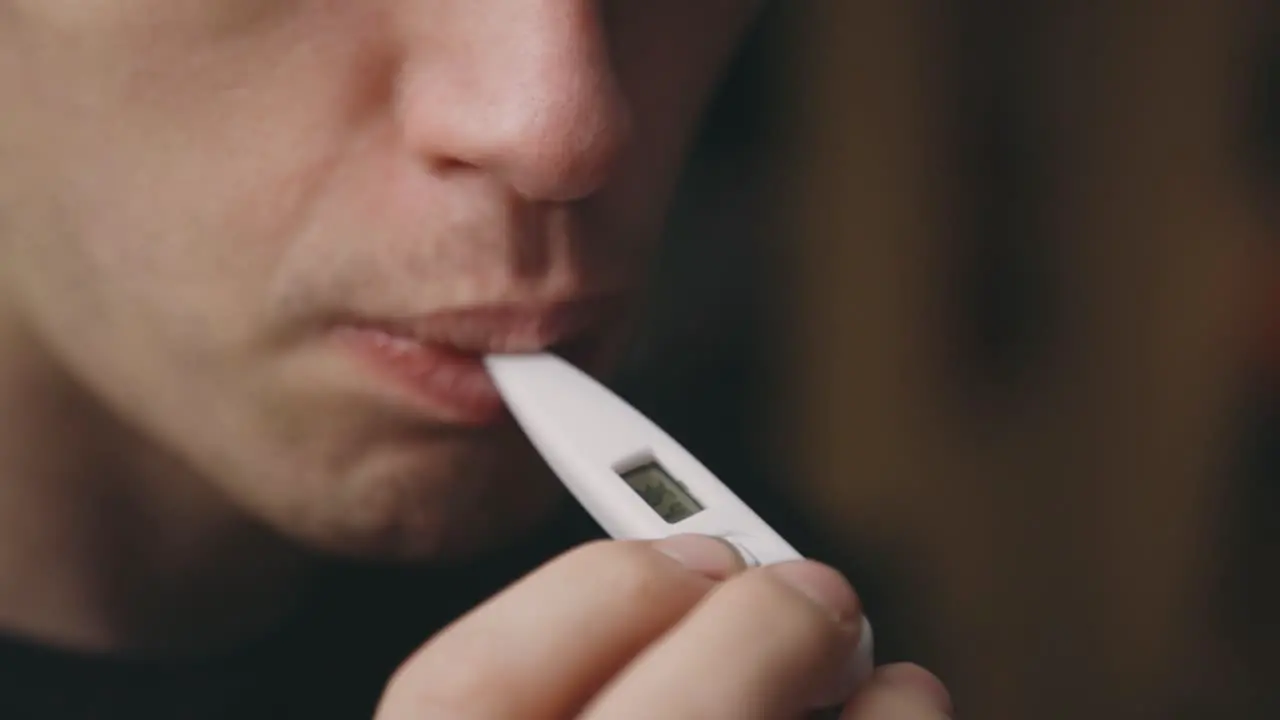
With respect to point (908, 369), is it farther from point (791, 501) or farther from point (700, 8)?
point (700, 8)

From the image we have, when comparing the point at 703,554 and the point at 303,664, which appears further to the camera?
the point at 303,664

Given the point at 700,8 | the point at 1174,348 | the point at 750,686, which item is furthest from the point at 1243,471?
the point at 750,686

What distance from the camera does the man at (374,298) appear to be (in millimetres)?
282

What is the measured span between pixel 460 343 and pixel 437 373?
0.06ft

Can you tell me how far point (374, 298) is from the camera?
39 cm

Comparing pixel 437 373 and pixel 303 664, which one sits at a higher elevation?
pixel 437 373

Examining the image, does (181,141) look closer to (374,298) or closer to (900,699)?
(374,298)

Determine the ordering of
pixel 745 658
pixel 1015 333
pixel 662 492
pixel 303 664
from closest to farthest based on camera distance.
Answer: pixel 745 658 < pixel 662 492 < pixel 303 664 < pixel 1015 333

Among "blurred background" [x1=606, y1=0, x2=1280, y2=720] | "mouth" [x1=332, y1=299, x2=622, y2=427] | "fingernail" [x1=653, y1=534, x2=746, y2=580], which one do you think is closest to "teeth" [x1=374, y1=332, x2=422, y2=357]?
"mouth" [x1=332, y1=299, x2=622, y2=427]

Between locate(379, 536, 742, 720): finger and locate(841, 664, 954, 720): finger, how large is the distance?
0.18ft

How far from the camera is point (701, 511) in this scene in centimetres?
36

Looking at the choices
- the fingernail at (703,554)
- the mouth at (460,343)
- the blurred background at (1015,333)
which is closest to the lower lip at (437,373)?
the mouth at (460,343)

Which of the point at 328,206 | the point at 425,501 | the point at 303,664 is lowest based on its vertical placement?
the point at 303,664

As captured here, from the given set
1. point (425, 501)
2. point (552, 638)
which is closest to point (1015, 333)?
point (425, 501)
